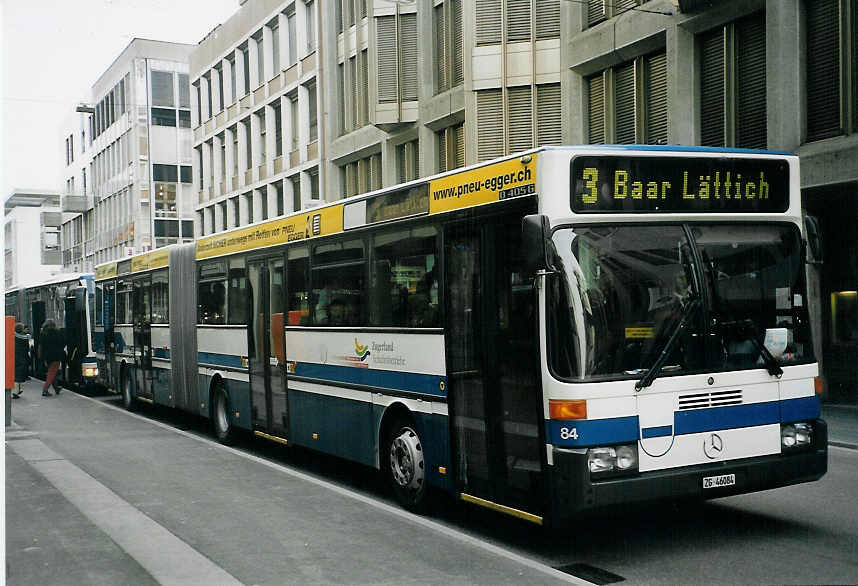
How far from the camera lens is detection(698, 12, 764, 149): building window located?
1845 centimetres

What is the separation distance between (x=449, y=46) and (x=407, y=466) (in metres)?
20.5

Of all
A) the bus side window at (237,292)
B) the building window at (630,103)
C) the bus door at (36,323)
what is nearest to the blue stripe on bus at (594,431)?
the bus side window at (237,292)

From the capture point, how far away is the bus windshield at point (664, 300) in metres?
6.73

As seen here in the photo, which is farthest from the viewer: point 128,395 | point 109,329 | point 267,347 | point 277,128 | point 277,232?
point 277,128

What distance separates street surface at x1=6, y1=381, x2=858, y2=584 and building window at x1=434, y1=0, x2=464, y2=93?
58.5ft

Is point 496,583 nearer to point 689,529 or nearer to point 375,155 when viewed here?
point 689,529

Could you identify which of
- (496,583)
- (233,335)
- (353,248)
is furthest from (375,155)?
(496,583)

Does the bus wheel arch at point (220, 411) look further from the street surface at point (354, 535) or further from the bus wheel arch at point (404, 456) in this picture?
the bus wheel arch at point (404, 456)

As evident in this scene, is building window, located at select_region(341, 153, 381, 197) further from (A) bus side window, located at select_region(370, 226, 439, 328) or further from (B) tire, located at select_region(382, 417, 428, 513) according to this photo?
(B) tire, located at select_region(382, 417, 428, 513)

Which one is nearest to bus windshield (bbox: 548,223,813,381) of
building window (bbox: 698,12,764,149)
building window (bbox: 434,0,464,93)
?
building window (bbox: 698,12,764,149)

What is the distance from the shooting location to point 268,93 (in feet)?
139


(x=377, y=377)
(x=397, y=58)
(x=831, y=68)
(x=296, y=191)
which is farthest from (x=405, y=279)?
(x=296, y=191)

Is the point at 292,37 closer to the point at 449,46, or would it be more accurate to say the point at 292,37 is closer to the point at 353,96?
the point at 353,96

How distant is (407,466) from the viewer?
8938mm
